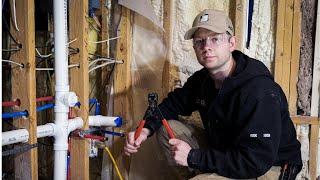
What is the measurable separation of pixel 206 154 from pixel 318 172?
82cm

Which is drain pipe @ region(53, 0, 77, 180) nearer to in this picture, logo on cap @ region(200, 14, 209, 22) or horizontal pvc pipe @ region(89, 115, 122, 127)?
horizontal pvc pipe @ region(89, 115, 122, 127)

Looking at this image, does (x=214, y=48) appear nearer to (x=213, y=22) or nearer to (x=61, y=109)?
(x=213, y=22)

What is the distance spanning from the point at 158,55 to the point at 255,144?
891 millimetres

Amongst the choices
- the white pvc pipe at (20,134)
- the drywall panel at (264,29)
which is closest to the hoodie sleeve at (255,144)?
the drywall panel at (264,29)

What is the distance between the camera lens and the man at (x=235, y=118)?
1.26 meters

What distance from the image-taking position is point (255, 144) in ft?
4.13

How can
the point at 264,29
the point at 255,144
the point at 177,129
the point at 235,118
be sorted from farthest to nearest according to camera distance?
the point at 264,29 → the point at 177,129 → the point at 235,118 → the point at 255,144

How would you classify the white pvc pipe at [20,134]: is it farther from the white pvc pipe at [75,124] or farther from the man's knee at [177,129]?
the man's knee at [177,129]

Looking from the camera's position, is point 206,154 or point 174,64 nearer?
point 206,154

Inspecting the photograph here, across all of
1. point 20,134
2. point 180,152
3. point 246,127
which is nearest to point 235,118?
point 246,127

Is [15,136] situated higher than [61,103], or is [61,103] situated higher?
[61,103]

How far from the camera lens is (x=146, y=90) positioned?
2012 mm

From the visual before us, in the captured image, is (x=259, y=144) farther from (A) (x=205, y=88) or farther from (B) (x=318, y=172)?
(B) (x=318, y=172)

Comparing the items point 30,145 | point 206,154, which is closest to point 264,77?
point 206,154
